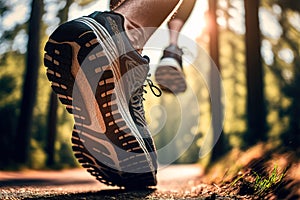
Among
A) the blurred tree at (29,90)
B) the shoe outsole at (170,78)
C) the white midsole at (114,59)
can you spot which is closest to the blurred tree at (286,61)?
the shoe outsole at (170,78)

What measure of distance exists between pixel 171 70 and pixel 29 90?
18.7 feet

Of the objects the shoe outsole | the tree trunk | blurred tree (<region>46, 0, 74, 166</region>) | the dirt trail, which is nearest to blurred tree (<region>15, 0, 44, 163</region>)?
blurred tree (<region>46, 0, 74, 166</region>)

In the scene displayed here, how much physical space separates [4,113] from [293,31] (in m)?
8.18

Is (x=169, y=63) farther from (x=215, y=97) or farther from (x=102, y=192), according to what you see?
(x=215, y=97)

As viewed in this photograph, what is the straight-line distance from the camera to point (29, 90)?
7.28 m

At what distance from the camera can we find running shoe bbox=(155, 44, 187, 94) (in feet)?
7.04

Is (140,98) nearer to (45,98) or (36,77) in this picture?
(36,77)

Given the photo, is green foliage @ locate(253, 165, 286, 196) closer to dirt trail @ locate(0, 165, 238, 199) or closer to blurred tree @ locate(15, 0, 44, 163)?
dirt trail @ locate(0, 165, 238, 199)

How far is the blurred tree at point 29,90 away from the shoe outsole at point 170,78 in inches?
218

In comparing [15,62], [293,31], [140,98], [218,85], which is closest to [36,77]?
[218,85]

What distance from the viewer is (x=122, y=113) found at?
1.35 meters

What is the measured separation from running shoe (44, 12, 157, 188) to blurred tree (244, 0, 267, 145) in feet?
8.27

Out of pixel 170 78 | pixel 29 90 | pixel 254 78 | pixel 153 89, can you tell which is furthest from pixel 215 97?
pixel 153 89

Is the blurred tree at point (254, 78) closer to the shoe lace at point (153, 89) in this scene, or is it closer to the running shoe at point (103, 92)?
the shoe lace at point (153, 89)
